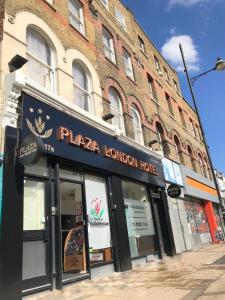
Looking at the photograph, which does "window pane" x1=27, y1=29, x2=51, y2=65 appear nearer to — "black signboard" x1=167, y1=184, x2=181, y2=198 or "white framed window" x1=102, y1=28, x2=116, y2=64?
"white framed window" x1=102, y1=28, x2=116, y2=64

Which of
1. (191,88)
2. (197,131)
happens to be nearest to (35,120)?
(191,88)

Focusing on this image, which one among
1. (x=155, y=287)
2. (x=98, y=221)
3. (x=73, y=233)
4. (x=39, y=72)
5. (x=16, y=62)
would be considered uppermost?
(x=39, y=72)

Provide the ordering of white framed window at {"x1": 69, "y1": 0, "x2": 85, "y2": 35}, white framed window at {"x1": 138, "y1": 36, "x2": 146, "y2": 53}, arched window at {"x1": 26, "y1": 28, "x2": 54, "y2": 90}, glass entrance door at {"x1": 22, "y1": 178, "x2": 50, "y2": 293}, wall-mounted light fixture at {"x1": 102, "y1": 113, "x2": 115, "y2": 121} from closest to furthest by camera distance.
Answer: glass entrance door at {"x1": 22, "y1": 178, "x2": 50, "y2": 293}
arched window at {"x1": 26, "y1": 28, "x2": 54, "y2": 90}
wall-mounted light fixture at {"x1": 102, "y1": 113, "x2": 115, "y2": 121}
white framed window at {"x1": 69, "y1": 0, "x2": 85, "y2": 35}
white framed window at {"x1": 138, "y1": 36, "x2": 146, "y2": 53}

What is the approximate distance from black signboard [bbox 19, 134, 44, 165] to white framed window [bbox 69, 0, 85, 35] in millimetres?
7312

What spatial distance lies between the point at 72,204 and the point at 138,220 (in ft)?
12.5

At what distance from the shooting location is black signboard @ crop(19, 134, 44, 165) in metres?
6.53

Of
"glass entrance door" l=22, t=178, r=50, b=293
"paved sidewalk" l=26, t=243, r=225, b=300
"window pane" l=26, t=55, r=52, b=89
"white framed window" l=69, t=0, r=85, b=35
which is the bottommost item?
"paved sidewalk" l=26, t=243, r=225, b=300

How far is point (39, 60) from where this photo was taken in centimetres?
975

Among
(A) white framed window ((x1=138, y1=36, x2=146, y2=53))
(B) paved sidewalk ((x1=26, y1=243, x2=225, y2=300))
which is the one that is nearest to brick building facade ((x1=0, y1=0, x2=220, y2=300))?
(B) paved sidewalk ((x1=26, y1=243, x2=225, y2=300))

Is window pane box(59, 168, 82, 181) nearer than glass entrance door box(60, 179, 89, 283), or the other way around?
glass entrance door box(60, 179, 89, 283)

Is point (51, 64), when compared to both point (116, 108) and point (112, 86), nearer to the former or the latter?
point (112, 86)

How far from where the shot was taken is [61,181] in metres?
8.59

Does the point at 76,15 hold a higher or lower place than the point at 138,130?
higher

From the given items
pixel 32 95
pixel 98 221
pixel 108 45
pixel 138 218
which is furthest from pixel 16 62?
pixel 108 45
